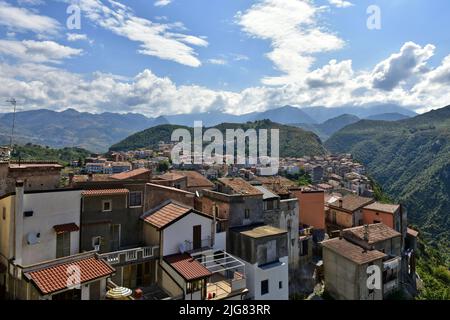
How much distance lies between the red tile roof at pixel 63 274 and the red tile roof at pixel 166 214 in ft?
15.8

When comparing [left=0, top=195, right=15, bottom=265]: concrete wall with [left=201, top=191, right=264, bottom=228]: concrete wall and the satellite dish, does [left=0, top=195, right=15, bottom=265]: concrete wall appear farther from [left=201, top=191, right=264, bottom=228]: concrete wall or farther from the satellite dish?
[left=201, top=191, right=264, bottom=228]: concrete wall

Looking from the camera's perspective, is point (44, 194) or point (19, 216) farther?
point (44, 194)

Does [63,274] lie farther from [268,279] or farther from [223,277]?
[268,279]

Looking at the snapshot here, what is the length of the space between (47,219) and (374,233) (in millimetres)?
29503

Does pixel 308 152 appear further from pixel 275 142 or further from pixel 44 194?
pixel 44 194

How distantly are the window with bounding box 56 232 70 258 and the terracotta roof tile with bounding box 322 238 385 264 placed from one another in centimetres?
2222

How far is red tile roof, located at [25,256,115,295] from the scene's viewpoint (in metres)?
14.4

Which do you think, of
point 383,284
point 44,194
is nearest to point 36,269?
point 44,194

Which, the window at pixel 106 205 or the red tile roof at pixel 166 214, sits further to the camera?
the red tile roof at pixel 166 214

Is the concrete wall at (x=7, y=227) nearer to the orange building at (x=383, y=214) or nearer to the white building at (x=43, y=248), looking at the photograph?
the white building at (x=43, y=248)

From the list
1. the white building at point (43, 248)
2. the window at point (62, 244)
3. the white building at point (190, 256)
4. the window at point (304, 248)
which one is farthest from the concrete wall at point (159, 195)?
the window at point (304, 248)

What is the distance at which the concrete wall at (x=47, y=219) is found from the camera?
17.4 meters

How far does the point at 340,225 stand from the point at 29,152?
13597 centimetres
